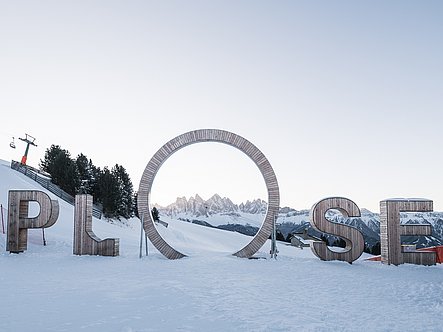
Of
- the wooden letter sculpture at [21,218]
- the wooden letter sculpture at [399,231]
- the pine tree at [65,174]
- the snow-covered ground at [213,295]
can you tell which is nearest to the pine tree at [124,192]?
the pine tree at [65,174]

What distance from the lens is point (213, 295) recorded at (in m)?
7.48

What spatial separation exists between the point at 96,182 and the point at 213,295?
31.8 m

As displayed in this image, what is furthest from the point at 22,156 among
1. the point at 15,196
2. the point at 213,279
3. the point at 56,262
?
the point at 213,279

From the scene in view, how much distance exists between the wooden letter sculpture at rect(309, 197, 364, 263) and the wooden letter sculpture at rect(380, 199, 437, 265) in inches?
33.9

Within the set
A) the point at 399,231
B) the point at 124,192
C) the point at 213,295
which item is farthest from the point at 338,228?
the point at 124,192

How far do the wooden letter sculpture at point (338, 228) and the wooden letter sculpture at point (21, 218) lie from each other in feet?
27.7

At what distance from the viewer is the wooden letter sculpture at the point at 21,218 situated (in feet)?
45.3

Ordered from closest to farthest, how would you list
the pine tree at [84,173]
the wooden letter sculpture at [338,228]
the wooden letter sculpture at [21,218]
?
the wooden letter sculpture at [338,228] < the wooden letter sculpture at [21,218] < the pine tree at [84,173]

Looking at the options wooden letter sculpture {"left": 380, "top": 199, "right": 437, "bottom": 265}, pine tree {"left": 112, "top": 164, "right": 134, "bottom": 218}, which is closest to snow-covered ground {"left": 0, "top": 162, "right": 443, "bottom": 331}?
wooden letter sculpture {"left": 380, "top": 199, "right": 437, "bottom": 265}

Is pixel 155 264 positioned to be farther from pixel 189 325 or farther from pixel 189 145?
pixel 189 325

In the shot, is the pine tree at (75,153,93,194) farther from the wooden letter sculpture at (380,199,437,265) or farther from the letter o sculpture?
the wooden letter sculpture at (380,199,437,265)

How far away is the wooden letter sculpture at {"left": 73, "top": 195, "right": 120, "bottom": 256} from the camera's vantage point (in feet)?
44.8

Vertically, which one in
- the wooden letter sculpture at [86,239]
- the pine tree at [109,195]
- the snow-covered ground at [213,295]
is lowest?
the snow-covered ground at [213,295]

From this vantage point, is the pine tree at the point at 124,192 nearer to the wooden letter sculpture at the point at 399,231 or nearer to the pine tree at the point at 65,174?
the pine tree at the point at 65,174
